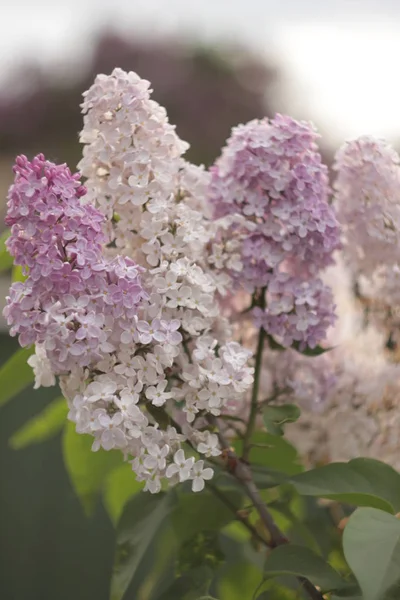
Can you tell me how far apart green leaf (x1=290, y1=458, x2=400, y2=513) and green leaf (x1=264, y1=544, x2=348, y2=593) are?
0.03 m

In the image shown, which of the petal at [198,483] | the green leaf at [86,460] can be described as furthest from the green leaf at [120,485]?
the petal at [198,483]

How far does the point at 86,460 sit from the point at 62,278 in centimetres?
28

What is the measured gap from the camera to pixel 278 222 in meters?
0.55

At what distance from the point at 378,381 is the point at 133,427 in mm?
258

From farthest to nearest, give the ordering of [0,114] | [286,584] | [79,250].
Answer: [0,114], [286,584], [79,250]

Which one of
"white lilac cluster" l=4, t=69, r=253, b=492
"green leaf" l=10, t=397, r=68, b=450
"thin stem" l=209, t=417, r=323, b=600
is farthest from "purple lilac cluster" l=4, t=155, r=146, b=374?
"green leaf" l=10, t=397, r=68, b=450

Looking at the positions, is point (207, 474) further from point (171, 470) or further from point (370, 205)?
point (370, 205)

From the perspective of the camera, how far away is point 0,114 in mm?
3299

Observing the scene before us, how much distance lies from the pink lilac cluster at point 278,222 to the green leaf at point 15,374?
0.14m

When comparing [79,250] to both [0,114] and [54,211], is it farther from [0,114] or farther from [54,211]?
[0,114]

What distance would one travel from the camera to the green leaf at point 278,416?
54 cm

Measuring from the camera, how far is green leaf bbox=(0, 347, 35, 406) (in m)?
0.59

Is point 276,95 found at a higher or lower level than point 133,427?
higher

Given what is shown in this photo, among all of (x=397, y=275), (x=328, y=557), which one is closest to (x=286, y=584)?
(x=328, y=557)
